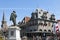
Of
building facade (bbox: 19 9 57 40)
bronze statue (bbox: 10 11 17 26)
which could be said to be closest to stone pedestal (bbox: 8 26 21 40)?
bronze statue (bbox: 10 11 17 26)

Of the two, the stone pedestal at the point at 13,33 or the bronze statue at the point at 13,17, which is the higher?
the bronze statue at the point at 13,17

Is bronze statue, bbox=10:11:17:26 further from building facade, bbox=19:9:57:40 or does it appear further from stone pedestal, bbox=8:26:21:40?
building facade, bbox=19:9:57:40

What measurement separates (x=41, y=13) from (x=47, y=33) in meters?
8.64

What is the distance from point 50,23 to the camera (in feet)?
266

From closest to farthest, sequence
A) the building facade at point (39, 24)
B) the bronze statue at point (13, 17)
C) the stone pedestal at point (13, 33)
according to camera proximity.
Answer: the stone pedestal at point (13, 33) < the bronze statue at point (13, 17) < the building facade at point (39, 24)

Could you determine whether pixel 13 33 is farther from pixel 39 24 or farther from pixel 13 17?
pixel 39 24

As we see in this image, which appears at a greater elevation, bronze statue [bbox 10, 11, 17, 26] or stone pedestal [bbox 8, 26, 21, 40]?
bronze statue [bbox 10, 11, 17, 26]

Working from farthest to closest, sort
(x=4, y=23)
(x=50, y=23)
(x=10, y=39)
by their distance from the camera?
(x=4, y=23) → (x=50, y=23) → (x=10, y=39)

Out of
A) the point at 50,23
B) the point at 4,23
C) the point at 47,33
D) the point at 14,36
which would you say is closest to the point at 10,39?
the point at 14,36

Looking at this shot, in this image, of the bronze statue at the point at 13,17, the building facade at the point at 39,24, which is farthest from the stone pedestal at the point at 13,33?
the building facade at the point at 39,24

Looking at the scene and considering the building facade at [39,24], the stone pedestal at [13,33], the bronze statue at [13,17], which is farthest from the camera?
the building facade at [39,24]

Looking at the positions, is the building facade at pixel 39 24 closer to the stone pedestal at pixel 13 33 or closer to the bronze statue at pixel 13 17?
the bronze statue at pixel 13 17

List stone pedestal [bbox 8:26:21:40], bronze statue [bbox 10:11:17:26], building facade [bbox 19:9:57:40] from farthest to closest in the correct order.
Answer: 1. building facade [bbox 19:9:57:40]
2. bronze statue [bbox 10:11:17:26]
3. stone pedestal [bbox 8:26:21:40]

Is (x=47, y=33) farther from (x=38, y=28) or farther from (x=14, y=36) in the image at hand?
(x=14, y=36)
